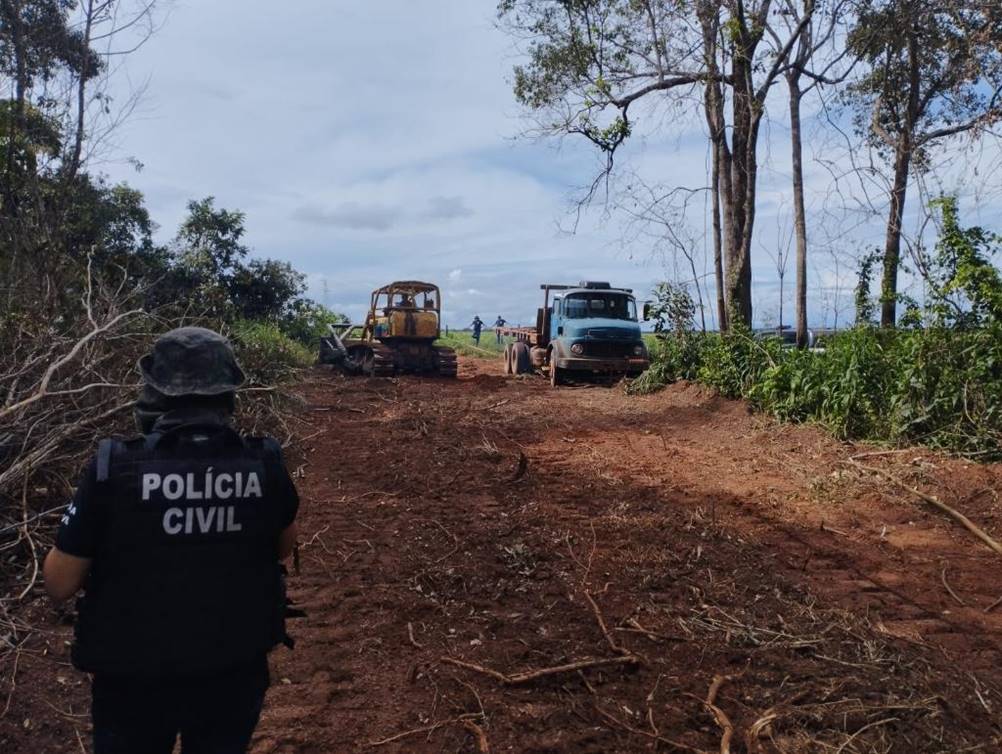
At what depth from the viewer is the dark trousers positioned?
6.73 feet

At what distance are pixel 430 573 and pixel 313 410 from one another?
8167 millimetres

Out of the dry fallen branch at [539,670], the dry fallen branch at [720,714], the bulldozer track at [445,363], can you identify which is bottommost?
the dry fallen branch at [720,714]

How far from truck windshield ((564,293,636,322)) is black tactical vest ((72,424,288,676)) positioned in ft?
55.5

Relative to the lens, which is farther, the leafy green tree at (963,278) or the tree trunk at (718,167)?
the tree trunk at (718,167)

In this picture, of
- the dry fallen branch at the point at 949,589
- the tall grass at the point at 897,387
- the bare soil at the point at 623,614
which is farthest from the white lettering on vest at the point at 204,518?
the tall grass at the point at 897,387

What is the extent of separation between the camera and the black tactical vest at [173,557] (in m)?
2.02

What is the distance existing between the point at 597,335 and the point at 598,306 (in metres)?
1.10

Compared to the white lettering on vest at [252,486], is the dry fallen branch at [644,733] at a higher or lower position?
lower

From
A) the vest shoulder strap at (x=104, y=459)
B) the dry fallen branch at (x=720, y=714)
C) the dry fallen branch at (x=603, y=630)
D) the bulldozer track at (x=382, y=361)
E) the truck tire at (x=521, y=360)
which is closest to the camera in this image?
the vest shoulder strap at (x=104, y=459)

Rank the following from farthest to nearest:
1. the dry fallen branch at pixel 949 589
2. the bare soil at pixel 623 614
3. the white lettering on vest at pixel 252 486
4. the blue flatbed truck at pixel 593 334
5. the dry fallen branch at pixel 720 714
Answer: the blue flatbed truck at pixel 593 334 < the dry fallen branch at pixel 949 589 < the bare soil at pixel 623 614 < the dry fallen branch at pixel 720 714 < the white lettering on vest at pixel 252 486

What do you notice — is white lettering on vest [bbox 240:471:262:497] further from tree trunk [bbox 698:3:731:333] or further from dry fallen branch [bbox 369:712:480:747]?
tree trunk [bbox 698:3:731:333]

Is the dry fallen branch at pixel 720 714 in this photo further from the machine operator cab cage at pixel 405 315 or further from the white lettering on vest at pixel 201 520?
the machine operator cab cage at pixel 405 315

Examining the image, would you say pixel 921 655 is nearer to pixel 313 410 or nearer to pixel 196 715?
pixel 196 715

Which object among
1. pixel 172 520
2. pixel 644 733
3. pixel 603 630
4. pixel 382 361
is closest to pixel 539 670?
pixel 603 630
